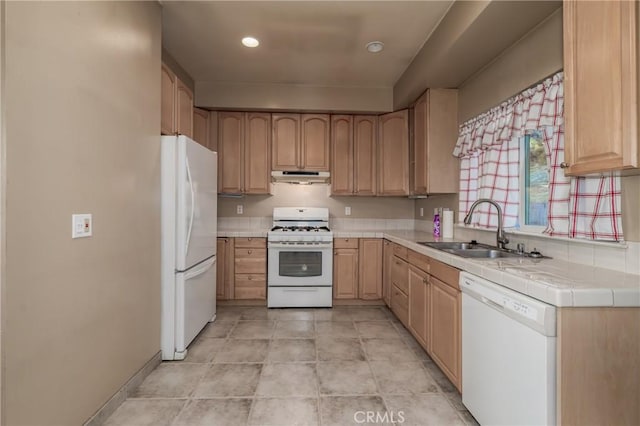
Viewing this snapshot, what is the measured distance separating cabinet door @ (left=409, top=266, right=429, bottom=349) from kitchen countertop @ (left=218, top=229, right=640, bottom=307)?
602 mm

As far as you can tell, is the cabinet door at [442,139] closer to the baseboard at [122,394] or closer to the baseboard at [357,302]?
the baseboard at [357,302]

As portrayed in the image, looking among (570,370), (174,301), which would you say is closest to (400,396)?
(570,370)

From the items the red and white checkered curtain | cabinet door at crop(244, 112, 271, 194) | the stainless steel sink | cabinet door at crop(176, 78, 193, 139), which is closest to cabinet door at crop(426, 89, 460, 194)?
the red and white checkered curtain

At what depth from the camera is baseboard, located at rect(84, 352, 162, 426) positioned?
166 centimetres

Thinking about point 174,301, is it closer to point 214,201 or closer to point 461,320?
point 214,201

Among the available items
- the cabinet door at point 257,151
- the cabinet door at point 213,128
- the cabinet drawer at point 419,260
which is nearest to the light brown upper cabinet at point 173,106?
the cabinet door at point 213,128

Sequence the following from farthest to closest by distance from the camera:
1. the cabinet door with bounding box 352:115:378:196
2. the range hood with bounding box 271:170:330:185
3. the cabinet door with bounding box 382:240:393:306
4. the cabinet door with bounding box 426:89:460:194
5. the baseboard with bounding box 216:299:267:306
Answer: the cabinet door with bounding box 352:115:378:196 < the range hood with bounding box 271:170:330:185 < the baseboard with bounding box 216:299:267:306 < the cabinet door with bounding box 382:240:393:306 < the cabinet door with bounding box 426:89:460:194

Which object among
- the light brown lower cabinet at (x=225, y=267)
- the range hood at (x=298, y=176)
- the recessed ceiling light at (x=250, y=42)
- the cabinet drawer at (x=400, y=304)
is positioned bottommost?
the cabinet drawer at (x=400, y=304)

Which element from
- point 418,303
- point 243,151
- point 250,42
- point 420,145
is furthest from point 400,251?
point 250,42

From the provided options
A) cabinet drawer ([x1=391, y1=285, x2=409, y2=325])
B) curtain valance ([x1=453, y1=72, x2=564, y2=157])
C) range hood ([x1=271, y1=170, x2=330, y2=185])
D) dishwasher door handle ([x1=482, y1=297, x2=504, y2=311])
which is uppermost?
curtain valance ([x1=453, y1=72, x2=564, y2=157])

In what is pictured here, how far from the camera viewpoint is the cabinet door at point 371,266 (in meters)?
3.86

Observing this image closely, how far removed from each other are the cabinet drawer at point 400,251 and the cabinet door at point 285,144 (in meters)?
1.62

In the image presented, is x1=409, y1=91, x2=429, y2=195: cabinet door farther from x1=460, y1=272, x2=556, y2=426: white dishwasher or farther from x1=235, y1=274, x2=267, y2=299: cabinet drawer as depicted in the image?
x1=235, y1=274, x2=267, y2=299: cabinet drawer

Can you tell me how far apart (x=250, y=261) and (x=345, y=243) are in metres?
1.18
